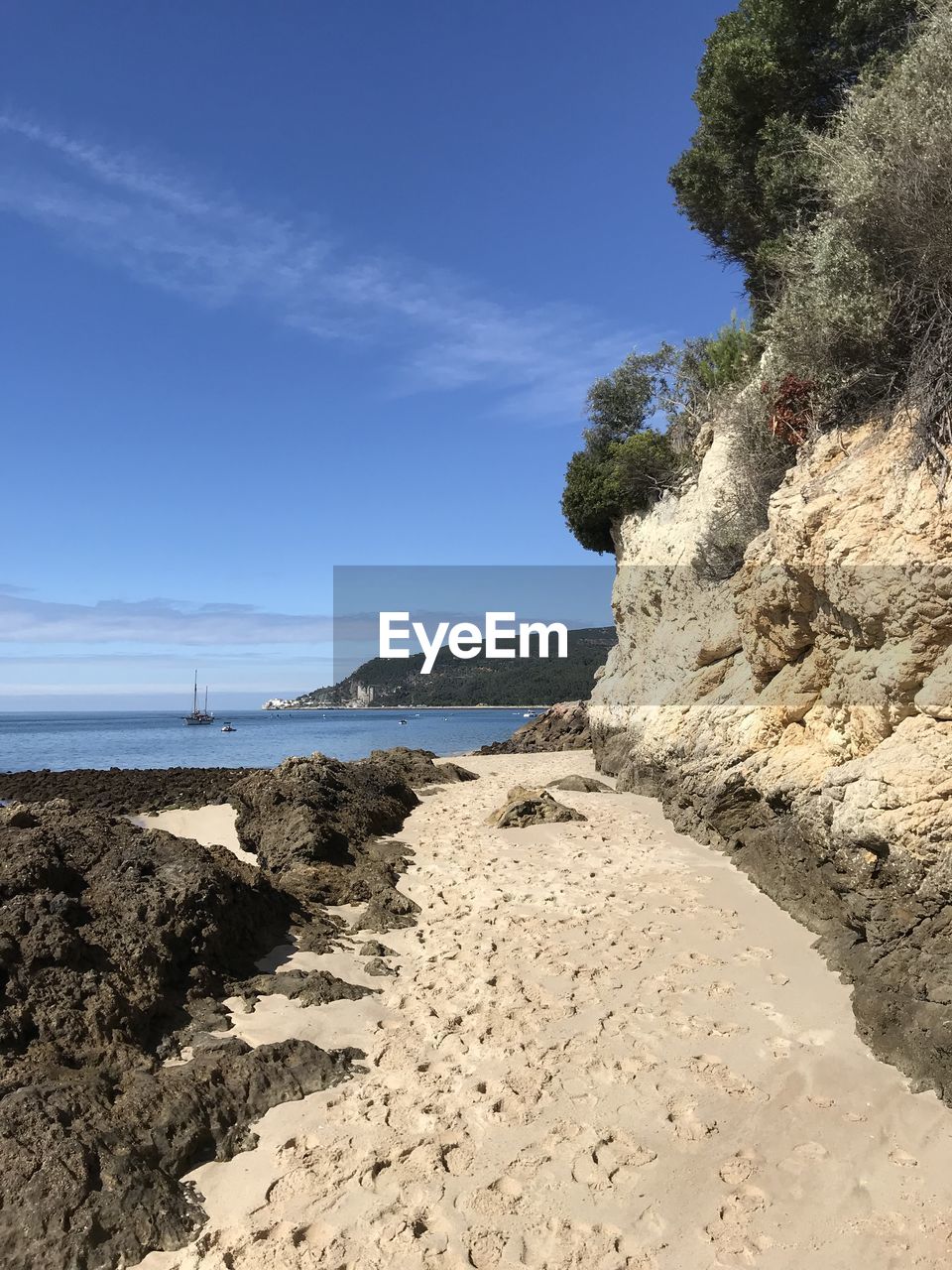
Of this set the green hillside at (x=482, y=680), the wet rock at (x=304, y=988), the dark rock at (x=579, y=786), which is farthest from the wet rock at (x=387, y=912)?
the green hillside at (x=482, y=680)

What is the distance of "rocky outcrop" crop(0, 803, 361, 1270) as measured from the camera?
3.31 meters

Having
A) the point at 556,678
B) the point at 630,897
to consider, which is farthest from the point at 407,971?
the point at 556,678

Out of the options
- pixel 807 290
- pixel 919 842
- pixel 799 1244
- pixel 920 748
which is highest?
pixel 807 290

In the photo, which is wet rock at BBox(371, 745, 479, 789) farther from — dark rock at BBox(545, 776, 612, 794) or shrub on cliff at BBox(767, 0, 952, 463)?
shrub on cliff at BBox(767, 0, 952, 463)

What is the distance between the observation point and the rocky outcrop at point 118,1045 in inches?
130

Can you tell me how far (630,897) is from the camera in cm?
733

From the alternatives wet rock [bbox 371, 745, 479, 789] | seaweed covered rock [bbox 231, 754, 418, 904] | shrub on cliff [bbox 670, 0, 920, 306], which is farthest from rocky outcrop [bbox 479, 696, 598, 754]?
shrub on cliff [bbox 670, 0, 920, 306]

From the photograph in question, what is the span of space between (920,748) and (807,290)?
16.8ft

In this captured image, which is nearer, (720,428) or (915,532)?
(915,532)

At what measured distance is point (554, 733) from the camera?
28828 mm

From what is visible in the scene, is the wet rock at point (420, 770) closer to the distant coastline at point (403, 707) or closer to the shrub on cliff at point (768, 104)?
the shrub on cliff at point (768, 104)

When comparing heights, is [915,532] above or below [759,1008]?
above

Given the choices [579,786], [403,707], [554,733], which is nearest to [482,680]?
[403,707]

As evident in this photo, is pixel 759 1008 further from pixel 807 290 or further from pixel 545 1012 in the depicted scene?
pixel 807 290
